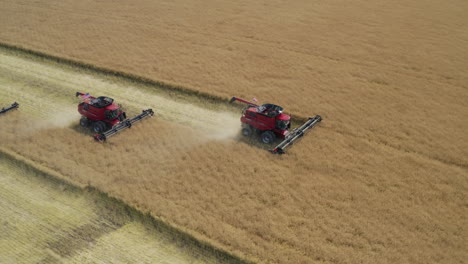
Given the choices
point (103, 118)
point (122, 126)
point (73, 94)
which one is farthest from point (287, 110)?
point (73, 94)

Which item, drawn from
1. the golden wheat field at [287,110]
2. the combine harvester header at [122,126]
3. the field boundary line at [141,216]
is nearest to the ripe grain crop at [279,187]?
the golden wheat field at [287,110]

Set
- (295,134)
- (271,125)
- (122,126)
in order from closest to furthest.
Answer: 1. (271,125)
2. (295,134)
3. (122,126)

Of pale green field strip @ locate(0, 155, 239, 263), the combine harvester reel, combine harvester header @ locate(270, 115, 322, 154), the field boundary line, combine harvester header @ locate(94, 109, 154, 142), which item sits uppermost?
combine harvester header @ locate(270, 115, 322, 154)

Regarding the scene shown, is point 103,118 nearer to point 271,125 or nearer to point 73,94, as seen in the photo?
point 73,94

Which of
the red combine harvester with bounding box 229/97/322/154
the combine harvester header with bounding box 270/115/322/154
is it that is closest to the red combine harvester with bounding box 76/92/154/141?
the red combine harvester with bounding box 229/97/322/154

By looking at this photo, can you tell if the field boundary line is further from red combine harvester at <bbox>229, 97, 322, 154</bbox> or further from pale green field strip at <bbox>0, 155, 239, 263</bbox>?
red combine harvester at <bbox>229, 97, 322, 154</bbox>

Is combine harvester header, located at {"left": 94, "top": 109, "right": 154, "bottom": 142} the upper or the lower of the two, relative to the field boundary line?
upper
